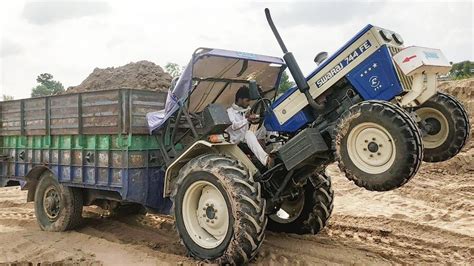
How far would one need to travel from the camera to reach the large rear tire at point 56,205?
282 inches

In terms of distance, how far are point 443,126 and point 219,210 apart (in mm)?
2622

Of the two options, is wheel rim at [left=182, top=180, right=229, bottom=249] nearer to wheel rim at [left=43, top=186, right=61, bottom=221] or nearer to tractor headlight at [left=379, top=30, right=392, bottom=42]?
tractor headlight at [left=379, top=30, right=392, bottom=42]

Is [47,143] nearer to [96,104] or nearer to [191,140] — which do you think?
[96,104]

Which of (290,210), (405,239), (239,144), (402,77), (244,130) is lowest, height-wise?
(405,239)

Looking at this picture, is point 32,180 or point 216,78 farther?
point 32,180

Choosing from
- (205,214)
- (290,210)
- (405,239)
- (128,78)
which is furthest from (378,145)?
(128,78)

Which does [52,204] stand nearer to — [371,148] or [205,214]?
[205,214]

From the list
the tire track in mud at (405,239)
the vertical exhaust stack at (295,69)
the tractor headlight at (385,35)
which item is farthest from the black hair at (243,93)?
the tire track in mud at (405,239)

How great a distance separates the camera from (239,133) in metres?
5.74

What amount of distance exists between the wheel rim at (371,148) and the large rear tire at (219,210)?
113cm

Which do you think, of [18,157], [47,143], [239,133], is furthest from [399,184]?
[18,157]

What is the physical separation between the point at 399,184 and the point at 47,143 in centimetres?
559

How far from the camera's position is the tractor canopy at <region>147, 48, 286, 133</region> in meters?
5.82

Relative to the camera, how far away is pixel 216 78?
6.35 metres
